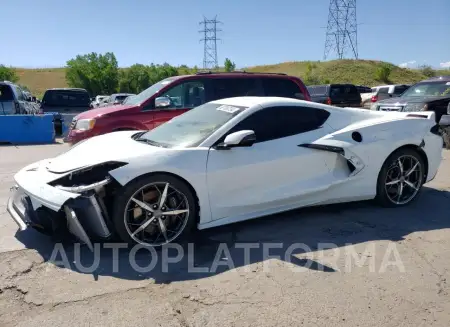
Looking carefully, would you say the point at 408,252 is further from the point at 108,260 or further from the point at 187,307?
the point at 108,260

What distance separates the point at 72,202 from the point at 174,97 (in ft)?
16.2

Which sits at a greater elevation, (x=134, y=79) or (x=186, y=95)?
(x=134, y=79)

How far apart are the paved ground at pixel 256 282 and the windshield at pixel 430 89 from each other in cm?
893

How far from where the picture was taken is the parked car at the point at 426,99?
38.3ft

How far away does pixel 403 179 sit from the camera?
5.26 meters

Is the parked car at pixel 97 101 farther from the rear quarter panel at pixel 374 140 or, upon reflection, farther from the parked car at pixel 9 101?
the rear quarter panel at pixel 374 140

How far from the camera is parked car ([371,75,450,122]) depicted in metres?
11.7

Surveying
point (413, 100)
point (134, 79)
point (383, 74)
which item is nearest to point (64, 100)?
point (413, 100)

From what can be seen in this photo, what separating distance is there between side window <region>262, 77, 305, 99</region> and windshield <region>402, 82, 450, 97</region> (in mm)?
5631

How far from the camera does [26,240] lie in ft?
13.8

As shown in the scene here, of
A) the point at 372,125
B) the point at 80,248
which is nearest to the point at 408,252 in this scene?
the point at 372,125

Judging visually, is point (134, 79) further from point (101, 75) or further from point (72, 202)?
point (72, 202)

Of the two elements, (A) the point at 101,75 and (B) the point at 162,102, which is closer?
(B) the point at 162,102

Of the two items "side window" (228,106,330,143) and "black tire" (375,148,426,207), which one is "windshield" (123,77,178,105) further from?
"black tire" (375,148,426,207)
